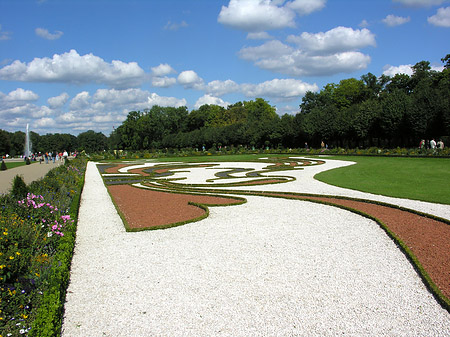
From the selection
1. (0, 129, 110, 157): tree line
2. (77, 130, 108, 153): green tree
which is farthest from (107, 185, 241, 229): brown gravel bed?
(77, 130, 108, 153): green tree

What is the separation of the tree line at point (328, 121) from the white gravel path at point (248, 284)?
117 ft

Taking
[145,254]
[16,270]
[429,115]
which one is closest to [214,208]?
[145,254]

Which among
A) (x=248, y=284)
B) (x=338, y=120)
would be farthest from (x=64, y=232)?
(x=338, y=120)

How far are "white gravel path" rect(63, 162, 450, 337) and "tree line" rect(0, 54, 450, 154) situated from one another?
3563 centimetres

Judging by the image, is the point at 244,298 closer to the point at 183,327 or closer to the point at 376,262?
the point at 183,327

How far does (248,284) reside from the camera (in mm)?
5816

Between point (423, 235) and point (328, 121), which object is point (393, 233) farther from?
point (328, 121)

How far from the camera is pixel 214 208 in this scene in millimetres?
11664

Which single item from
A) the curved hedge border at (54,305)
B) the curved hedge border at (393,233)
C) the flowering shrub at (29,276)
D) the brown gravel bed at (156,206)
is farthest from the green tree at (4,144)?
the curved hedge border at (54,305)

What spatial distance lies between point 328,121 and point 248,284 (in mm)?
48104

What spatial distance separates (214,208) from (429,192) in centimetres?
811

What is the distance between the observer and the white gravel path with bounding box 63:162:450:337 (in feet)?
15.4

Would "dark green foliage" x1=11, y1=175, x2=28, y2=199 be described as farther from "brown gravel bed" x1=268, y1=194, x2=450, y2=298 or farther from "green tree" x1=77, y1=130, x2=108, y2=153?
"green tree" x1=77, y1=130, x2=108, y2=153

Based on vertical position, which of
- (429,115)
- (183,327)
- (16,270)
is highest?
(429,115)
